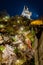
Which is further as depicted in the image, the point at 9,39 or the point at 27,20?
the point at 27,20

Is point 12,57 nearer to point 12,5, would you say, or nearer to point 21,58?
point 21,58

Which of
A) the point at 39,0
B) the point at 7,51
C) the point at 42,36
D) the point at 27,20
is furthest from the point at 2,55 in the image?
the point at 42,36

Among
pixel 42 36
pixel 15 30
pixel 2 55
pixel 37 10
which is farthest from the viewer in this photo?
pixel 15 30

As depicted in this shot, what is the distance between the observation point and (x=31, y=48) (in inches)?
206

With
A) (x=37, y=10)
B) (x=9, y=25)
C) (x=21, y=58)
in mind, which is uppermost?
(x=37, y=10)

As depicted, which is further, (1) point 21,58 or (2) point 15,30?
(2) point 15,30

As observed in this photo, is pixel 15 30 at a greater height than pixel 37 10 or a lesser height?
lesser

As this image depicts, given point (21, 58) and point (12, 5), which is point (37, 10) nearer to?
point (12, 5)

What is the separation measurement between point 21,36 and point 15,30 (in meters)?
0.33

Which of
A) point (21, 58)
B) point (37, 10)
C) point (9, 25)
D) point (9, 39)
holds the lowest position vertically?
point (21, 58)

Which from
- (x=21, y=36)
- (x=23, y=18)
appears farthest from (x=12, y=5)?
(x=21, y=36)

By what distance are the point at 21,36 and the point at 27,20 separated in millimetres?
580

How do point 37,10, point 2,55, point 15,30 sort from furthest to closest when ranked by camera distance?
point 15,30
point 37,10
point 2,55

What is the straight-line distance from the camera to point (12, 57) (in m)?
4.96
